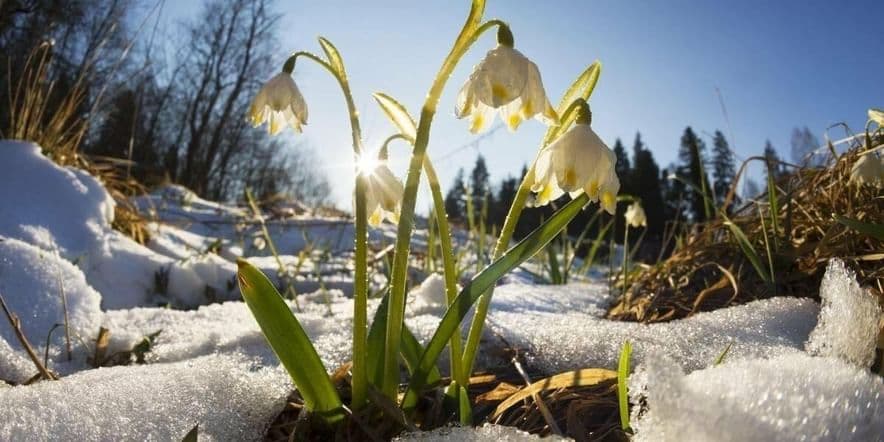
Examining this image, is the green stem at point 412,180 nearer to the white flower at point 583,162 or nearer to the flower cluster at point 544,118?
the flower cluster at point 544,118

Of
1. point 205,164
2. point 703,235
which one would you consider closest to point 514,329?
point 703,235

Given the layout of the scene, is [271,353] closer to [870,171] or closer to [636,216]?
[870,171]

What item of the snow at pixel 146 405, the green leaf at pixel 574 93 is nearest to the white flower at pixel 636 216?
the green leaf at pixel 574 93

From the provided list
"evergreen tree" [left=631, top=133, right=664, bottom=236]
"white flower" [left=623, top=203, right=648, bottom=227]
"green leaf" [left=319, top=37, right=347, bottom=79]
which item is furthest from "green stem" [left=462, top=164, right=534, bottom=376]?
"evergreen tree" [left=631, top=133, right=664, bottom=236]

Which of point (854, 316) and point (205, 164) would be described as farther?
point (205, 164)

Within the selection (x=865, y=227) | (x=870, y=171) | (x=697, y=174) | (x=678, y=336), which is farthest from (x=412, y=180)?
(x=697, y=174)

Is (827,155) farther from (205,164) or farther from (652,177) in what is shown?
(652,177)

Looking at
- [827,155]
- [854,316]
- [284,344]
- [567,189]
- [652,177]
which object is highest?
[652,177]

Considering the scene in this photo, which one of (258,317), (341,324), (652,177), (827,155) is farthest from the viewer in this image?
(652,177)
